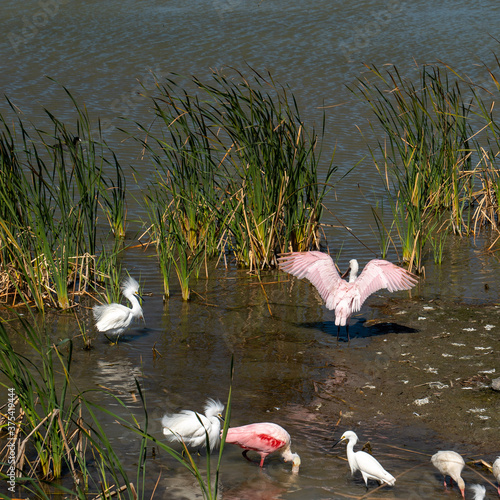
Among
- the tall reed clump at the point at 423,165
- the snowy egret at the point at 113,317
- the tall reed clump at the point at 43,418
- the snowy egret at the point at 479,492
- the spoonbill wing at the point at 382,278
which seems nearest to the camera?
the tall reed clump at the point at 43,418

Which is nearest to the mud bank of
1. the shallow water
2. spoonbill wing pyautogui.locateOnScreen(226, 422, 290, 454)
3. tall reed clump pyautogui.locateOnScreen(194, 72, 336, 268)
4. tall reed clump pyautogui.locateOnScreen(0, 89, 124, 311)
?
the shallow water

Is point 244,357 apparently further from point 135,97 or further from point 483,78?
point 483,78

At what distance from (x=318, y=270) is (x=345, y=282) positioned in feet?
0.92

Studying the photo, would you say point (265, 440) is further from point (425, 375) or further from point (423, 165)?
point (423, 165)

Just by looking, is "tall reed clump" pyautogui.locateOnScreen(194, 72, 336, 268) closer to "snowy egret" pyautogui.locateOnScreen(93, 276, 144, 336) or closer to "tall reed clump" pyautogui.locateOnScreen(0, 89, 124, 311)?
"tall reed clump" pyautogui.locateOnScreen(0, 89, 124, 311)

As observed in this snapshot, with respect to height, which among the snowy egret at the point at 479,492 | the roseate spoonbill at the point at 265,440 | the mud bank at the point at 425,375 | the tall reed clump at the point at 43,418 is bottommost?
the mud bank at the point at 425,375

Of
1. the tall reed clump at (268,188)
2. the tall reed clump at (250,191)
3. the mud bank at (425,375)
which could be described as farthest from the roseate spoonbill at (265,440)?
the tall reed clump at (268,188)

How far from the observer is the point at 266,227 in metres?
6.89

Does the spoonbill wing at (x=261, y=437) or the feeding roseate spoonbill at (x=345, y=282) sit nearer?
the spoonbill wing at (x=261, y=437)

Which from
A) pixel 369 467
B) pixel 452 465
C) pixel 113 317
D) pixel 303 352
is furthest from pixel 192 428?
pixel 303 352

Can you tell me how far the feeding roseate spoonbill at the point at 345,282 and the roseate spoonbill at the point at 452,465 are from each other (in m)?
1.90

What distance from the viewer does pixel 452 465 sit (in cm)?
355

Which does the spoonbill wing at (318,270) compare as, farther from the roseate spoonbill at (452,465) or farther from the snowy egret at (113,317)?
the roseate spoonbill at (452,465)

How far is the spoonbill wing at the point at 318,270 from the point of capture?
18.9ft
